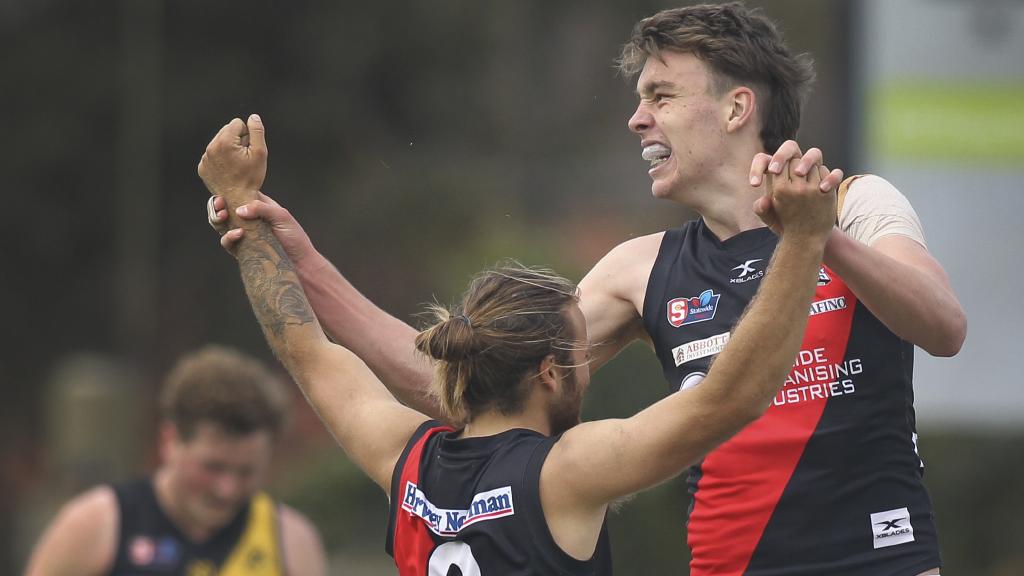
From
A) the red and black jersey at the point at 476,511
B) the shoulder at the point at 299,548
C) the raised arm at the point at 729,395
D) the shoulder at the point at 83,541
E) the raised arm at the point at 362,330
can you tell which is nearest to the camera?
the raised arm at the point at 729,395

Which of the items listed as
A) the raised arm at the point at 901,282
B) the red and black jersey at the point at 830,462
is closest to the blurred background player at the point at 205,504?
the red and black jersey at the point at 830,462

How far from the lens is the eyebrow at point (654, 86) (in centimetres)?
390

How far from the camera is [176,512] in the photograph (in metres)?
6.16

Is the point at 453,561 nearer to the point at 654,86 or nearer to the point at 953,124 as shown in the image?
the point at 654,86

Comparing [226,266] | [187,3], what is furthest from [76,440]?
[187,3]

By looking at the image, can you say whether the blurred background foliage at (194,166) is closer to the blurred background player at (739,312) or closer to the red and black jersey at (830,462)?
the blurred background player at (739,312)

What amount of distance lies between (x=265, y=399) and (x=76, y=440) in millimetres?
7190

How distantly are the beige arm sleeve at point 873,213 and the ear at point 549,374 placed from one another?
2.65 feet

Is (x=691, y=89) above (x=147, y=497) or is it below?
above

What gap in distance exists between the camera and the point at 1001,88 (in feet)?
28.7

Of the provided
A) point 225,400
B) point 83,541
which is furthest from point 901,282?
point 83,541

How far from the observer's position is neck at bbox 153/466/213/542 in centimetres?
615

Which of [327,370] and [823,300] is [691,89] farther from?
[327,370]

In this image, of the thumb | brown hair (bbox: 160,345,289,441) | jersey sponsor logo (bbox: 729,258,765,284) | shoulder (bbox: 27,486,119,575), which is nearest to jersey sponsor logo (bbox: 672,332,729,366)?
jersey sponsor logo (bbox: 729,258,765,284)
